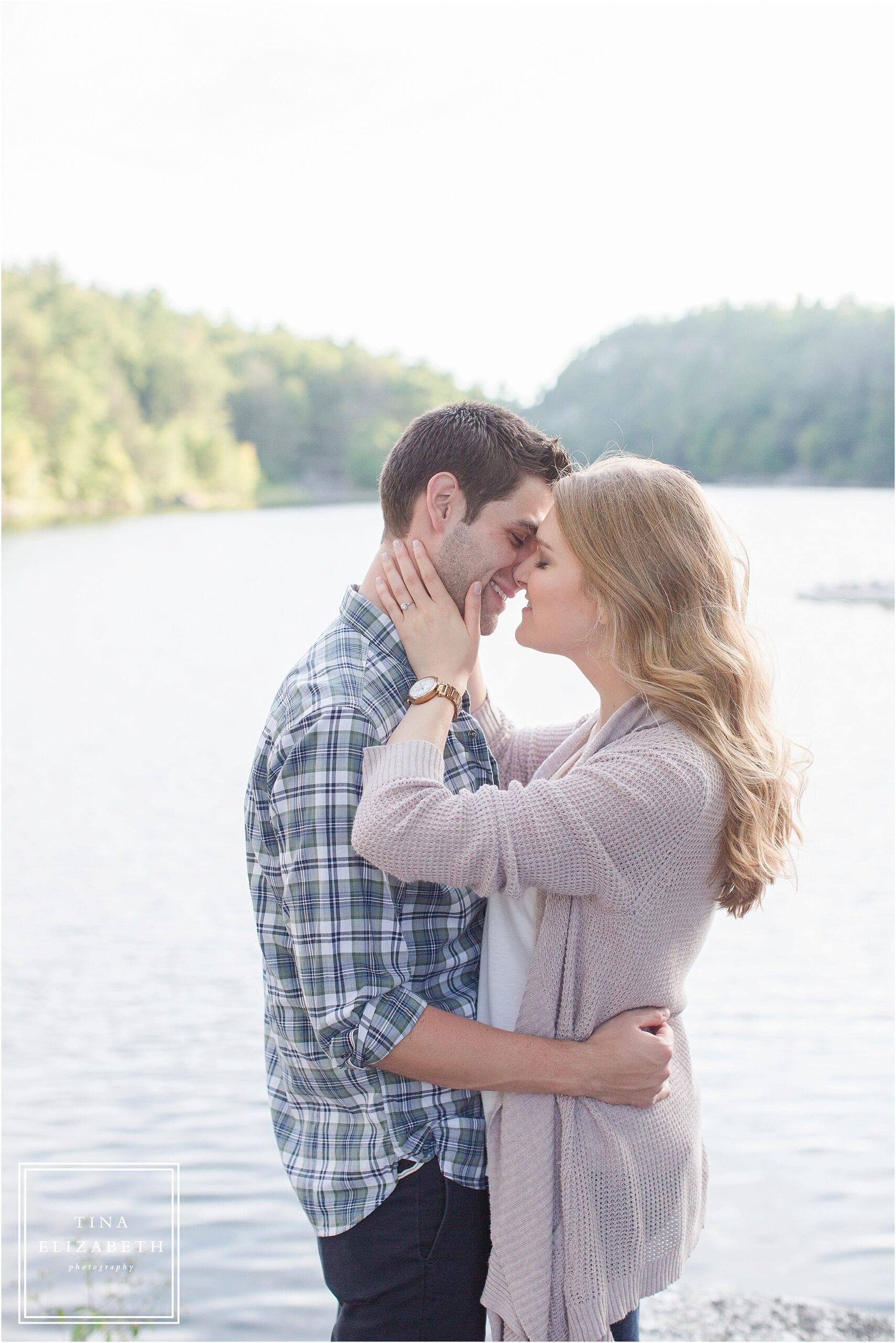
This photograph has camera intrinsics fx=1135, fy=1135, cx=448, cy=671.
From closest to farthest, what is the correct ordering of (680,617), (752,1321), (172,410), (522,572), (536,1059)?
(536,1059), (680,617), (522,572), (752,1321), (172,410)

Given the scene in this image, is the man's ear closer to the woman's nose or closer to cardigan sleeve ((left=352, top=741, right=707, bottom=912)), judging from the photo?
the woman's nose

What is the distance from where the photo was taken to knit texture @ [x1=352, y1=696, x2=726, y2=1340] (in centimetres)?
155

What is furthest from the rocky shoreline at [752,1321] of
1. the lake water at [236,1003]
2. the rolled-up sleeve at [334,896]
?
the rolled-up sleeve at [334,896]

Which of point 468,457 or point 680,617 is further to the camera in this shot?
point 468,457

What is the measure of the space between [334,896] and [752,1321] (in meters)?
2.44

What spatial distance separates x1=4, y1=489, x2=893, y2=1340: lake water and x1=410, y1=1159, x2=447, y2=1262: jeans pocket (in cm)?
103

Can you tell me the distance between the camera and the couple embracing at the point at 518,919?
1.59 m

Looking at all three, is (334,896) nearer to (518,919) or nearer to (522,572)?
(518,919)

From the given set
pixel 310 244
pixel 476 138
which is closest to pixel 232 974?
pixel 476 138

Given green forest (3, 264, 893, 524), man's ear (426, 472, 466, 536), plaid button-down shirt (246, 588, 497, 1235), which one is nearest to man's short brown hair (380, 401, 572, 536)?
man's ear (426, 472, 466, 536)

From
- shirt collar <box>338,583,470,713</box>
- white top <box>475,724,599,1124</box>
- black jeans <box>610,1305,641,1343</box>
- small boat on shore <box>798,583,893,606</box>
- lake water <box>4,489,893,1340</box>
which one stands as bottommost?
small boat on shore <box>798,583,893,606</box>

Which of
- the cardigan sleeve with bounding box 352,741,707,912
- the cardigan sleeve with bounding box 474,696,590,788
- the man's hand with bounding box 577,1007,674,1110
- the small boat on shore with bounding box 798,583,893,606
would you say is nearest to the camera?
the cardigan sleeve with bounding box 352,741,707,912

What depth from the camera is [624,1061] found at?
1.67 meters

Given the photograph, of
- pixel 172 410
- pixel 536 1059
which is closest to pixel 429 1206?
pixel 536 1059
